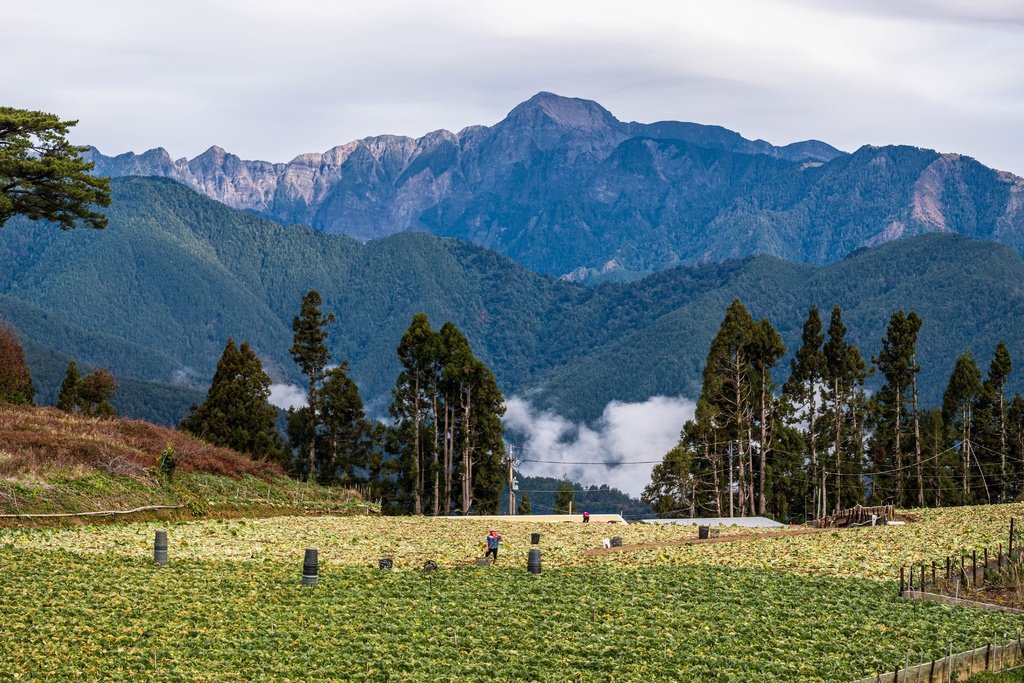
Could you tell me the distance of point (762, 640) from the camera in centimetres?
3262

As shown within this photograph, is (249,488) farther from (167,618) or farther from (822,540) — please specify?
(167,618)

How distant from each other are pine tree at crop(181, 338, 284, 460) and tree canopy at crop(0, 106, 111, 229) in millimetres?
30483

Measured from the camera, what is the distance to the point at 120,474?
6156 cm

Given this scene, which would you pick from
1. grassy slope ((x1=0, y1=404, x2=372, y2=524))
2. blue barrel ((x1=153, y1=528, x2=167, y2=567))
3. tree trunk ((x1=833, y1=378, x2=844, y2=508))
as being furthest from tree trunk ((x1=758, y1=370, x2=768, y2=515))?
blue barrel ((x1=153, y1=528, x2=167, y2=567))

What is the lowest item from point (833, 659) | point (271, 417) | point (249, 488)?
point (833, 659)

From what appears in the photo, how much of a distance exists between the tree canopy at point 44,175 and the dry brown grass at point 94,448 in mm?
11412

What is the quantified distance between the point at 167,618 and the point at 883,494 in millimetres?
89431

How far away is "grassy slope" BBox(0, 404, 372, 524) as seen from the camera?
56.2 m

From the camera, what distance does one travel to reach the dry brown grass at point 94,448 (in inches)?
2333

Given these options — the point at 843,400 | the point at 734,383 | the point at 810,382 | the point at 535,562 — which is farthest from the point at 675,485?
the point at 535,562

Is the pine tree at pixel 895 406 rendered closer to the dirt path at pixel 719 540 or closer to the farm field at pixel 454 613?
the dirt path at pixel 719 540

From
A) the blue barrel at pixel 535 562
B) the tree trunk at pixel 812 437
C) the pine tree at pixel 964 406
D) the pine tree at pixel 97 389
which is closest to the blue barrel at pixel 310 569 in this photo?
the blue barrel at pixel 535 562

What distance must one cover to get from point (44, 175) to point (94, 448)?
17.7 meters

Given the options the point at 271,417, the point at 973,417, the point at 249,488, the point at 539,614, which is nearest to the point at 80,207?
the point at 249,488
